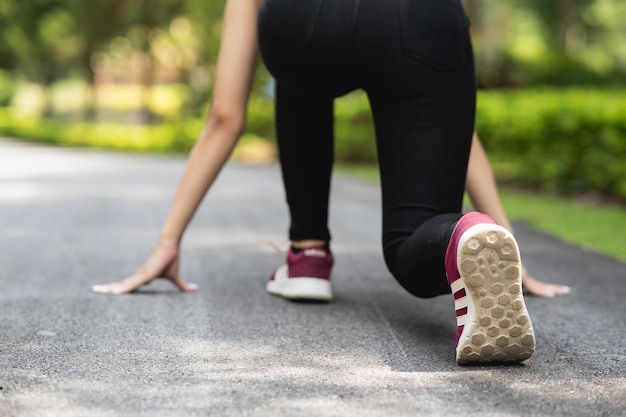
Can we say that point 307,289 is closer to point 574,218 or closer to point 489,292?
point 489,292

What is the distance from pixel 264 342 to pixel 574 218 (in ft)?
16.8

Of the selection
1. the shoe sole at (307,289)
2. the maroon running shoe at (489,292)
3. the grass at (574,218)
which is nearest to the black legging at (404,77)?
the maroon running shoe at (489,292)

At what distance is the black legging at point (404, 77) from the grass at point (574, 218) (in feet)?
9.05

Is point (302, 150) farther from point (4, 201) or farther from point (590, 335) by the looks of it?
point (4, 201)

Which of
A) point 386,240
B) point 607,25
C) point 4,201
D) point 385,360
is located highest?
point 386,240

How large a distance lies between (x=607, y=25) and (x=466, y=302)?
1703 inches

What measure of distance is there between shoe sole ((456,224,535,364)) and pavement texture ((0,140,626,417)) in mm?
103

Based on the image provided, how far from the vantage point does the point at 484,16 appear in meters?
19.0

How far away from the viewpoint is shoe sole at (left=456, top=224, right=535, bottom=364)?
2.33m

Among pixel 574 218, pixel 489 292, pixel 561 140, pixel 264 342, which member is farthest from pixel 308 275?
pixel 561 140

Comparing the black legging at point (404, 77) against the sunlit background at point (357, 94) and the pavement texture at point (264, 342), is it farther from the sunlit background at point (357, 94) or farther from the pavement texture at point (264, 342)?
the sunlit background at point (357, 94)

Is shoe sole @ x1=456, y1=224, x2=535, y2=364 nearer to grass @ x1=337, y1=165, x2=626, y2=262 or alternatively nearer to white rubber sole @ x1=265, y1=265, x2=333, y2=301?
white rubber sole @ x1=265, y1=265, x2=333, y2=301

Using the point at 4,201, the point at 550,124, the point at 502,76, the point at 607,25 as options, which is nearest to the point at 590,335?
the point at 4,201

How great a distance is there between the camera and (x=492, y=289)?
7.64 ft
